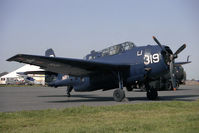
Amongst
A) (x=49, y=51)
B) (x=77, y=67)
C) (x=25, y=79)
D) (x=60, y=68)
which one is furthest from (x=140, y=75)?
(x=25, y=79)

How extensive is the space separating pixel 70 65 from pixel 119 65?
3281mm

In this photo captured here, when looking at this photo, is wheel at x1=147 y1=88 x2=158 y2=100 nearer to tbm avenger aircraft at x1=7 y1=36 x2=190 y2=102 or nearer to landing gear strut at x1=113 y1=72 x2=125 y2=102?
tbm avenger aircraft at x1=7 y1=36 x2=190 y2=102

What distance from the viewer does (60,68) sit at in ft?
61.5

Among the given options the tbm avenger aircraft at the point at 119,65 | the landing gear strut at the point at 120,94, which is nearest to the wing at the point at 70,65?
the tbm avenger aircraft at the point at 119,65

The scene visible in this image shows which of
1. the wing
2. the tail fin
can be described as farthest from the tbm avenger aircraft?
the tail fin

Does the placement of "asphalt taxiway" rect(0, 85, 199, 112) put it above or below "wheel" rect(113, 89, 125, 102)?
below

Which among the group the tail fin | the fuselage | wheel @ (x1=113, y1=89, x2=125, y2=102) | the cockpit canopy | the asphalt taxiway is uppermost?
the tail fin

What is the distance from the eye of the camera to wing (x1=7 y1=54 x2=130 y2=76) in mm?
16109

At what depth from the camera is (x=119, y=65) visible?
1741cm

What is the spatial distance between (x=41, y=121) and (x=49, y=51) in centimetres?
1903

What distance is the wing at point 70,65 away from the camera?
16.1 metres

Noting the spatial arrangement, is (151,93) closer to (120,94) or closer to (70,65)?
(120,94)

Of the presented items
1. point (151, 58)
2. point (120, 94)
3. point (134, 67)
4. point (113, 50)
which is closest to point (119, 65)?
point (134, 67)

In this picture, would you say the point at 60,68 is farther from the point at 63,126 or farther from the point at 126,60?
the point at 63,126
